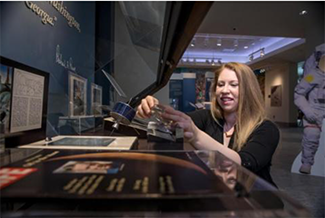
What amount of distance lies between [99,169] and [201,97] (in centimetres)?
556

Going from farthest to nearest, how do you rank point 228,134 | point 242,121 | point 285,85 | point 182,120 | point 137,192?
1. point 285,85
2. point 228,134
3. point 242,121
4. point 182,120
5. point 137,192

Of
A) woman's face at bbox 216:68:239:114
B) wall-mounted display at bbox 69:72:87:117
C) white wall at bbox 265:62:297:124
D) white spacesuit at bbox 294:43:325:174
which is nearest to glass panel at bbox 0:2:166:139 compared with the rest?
wall-mounted display at bbox 69:72:87:117

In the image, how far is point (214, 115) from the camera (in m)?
1.18

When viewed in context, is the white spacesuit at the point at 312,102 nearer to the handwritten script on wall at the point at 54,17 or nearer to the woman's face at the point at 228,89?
the woman's face at the point at 228,89

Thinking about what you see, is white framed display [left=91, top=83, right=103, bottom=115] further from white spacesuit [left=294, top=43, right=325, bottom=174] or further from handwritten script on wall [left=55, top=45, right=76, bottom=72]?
white spacesuit [left=294, top=43, right=325, bottom=174]

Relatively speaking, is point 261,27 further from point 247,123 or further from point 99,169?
point 99,169

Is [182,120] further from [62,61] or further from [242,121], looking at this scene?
[62,61]

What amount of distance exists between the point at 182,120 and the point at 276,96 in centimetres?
1046

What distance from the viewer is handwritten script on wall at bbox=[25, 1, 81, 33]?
124cm

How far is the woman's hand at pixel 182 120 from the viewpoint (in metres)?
0.65

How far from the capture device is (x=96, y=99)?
1.65m

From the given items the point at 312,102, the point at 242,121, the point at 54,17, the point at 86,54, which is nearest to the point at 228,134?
the point at 242,121

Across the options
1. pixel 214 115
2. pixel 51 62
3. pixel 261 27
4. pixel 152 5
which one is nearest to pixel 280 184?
pixel 214 115

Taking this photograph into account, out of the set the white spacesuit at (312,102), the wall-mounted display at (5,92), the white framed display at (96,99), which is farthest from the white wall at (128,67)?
the white spacesuit at (312,102)
